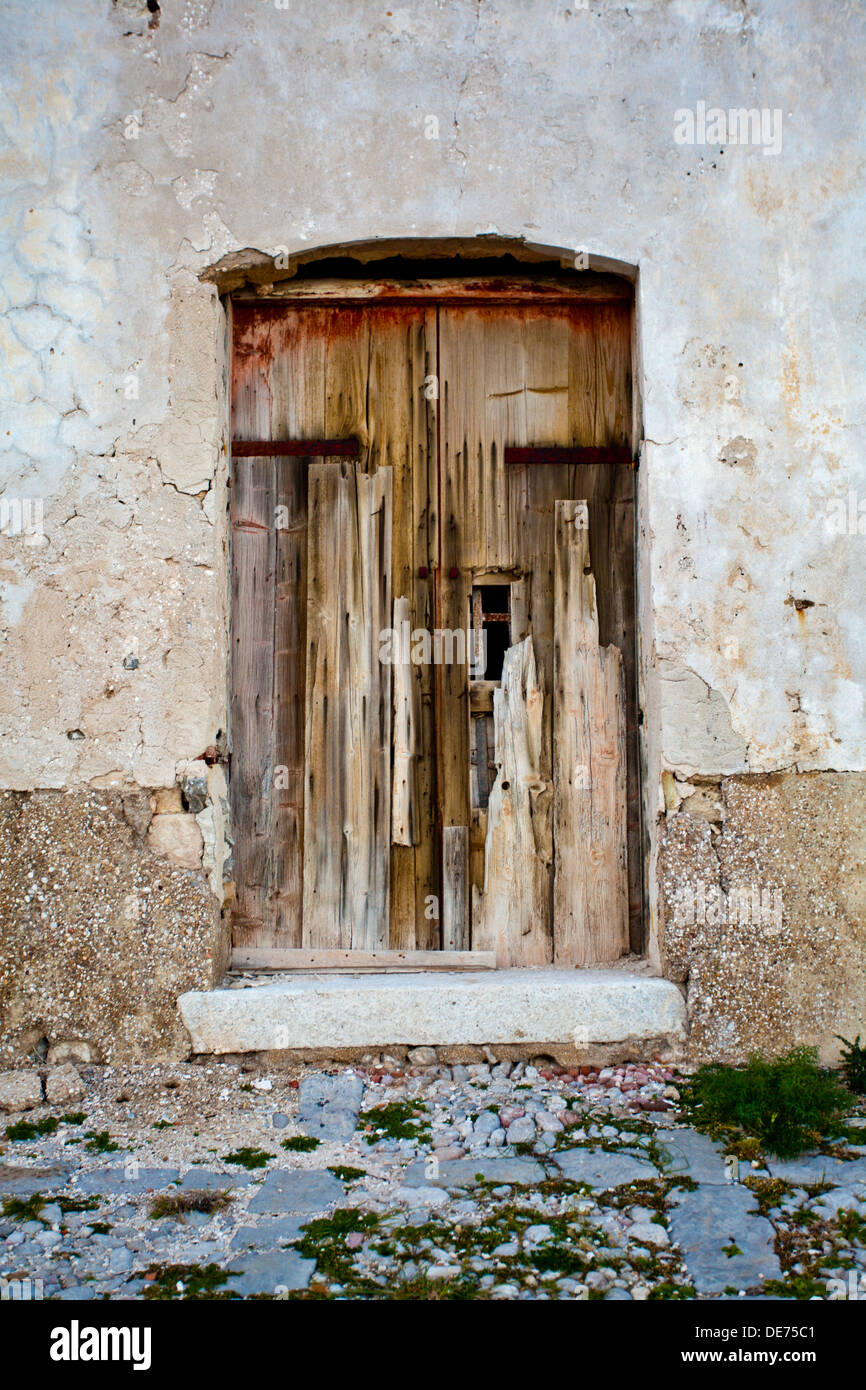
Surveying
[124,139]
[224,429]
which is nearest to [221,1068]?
[224,429]

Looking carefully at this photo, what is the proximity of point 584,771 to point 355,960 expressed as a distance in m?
1.03

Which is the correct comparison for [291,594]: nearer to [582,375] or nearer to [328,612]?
[328,612]

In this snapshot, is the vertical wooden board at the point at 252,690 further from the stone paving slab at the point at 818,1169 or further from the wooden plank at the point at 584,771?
the stone paving slab at the point at 818,1169

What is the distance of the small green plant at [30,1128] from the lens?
2.77 meters

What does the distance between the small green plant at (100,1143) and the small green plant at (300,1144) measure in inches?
18.2

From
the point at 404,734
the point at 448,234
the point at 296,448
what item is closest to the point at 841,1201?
the point at 404,734

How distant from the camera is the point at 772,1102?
2738 mm

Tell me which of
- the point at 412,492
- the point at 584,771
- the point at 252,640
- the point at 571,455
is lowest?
the point at 584,771

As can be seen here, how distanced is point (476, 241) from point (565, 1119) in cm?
275

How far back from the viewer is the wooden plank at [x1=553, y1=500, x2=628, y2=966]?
345 centimetres

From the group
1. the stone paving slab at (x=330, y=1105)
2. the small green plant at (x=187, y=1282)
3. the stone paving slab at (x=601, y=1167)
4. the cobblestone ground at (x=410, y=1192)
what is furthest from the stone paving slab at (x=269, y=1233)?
the stone paving slab at (x=601, y=1167)

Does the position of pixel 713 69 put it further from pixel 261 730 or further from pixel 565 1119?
pixel 565 1119

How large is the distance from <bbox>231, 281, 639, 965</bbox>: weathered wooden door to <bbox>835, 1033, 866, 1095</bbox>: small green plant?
0.76m

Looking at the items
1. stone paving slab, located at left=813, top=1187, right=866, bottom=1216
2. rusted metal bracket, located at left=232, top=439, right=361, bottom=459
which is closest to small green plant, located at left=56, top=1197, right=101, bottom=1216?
stone paving slab, located at left=813, top=1187, right=866, bottom=1216
